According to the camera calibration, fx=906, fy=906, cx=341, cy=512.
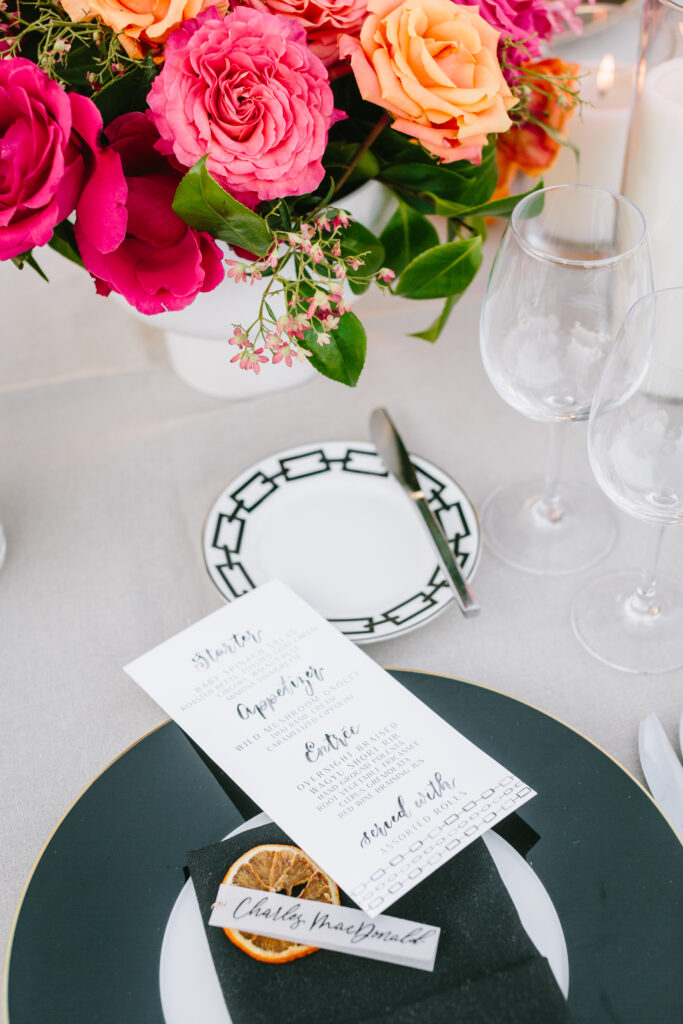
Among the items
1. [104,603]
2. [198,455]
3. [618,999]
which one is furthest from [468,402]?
[618,999]

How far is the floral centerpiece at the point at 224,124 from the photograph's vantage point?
1.60ft

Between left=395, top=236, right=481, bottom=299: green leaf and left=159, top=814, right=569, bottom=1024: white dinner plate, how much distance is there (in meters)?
0.36

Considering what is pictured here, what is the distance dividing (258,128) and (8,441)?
0.41 m

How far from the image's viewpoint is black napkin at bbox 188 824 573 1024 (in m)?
0.39

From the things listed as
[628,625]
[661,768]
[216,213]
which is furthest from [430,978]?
[216,213]

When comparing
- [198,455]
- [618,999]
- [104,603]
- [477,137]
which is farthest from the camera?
[198,455]

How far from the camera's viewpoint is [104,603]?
0.65 metres

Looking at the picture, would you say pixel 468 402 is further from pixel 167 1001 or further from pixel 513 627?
pixel 167 1001

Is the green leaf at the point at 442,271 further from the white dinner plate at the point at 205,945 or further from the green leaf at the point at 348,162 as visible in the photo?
the white dinner plate at the point at 205,945

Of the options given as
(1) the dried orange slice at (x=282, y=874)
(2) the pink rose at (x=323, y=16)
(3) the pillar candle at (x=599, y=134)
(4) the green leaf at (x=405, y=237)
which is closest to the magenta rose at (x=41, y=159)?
(2) the pink rose at (x=323, y=16)

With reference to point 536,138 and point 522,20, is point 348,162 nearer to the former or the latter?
point 522,20

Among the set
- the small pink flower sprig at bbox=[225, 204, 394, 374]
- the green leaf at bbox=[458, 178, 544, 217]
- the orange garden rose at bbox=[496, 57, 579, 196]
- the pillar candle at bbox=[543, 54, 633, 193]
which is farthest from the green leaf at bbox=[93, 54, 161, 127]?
the pillar candle at bbox=[543, 54, 633, 193]

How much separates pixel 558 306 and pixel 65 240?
0.33 m

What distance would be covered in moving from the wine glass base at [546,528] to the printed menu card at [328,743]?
0.57 feet
